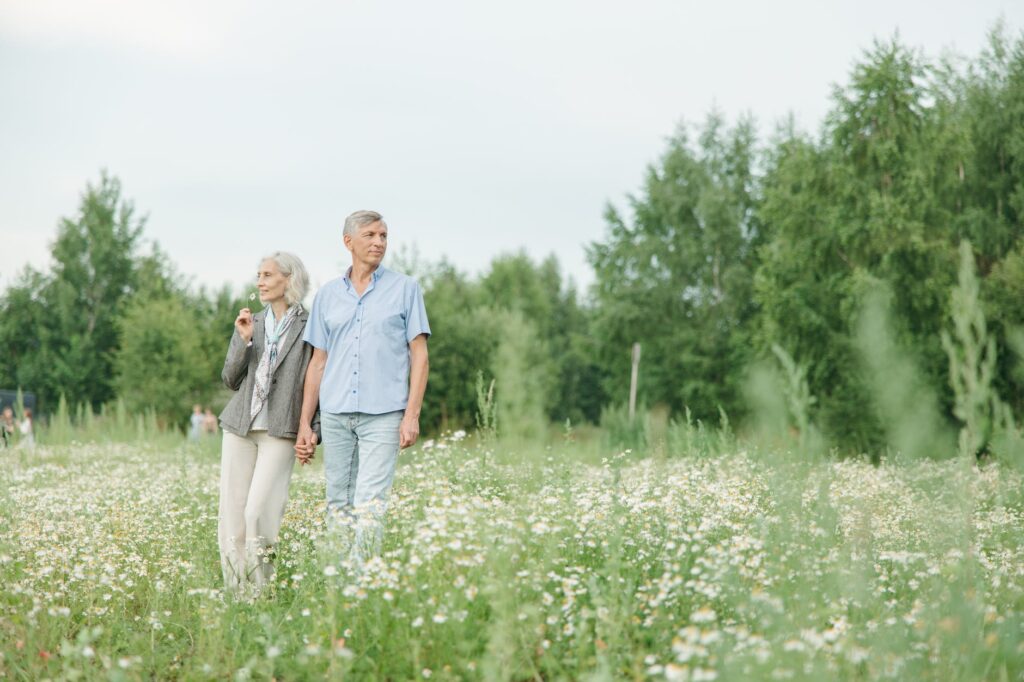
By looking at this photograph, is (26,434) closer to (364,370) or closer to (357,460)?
(357,460)

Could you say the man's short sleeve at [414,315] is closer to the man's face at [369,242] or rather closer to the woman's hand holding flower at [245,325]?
the man's face at [369,242]

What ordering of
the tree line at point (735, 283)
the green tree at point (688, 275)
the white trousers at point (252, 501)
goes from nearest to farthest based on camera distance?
the white trousers at point (252, 501), the tree line at point (735, 283), the green tree at point (688, 275)

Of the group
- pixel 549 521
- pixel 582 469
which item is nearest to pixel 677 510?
pixel 549 521

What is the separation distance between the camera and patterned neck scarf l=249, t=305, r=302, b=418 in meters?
5.53

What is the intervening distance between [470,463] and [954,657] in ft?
15.4

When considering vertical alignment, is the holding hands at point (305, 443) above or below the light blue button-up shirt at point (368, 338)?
below

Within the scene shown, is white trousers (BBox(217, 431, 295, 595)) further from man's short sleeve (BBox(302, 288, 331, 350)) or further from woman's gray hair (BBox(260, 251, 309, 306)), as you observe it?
woman's gray hair (BBox(260, 251, 309, 306))

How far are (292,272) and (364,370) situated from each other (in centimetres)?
86

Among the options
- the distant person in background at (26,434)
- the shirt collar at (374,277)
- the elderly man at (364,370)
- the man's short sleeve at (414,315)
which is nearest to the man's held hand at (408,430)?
the elderly man at (364,370)

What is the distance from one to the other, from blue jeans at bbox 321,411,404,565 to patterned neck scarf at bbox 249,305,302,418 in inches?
16.1

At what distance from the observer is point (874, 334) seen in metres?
3.03

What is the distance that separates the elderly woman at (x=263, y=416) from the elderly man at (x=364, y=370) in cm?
14

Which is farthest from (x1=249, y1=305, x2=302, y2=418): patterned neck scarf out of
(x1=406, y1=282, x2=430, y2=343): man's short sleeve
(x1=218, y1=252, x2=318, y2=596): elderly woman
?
(x1=406, y1=282, x2=430, y2=343): man's short sleeve

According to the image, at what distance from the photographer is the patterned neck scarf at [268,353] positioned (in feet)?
18.1
